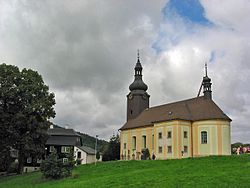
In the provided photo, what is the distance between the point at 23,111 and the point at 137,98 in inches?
894

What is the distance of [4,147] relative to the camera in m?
50.8

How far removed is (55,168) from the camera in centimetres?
3909

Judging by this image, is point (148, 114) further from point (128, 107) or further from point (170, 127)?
point (170, 127)

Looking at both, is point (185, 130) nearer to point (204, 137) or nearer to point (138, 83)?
point (204, 137)

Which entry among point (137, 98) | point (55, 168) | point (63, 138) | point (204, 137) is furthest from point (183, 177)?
point (63, 138)

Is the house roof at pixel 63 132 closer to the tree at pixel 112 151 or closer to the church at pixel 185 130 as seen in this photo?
the tree at pixel 112 151

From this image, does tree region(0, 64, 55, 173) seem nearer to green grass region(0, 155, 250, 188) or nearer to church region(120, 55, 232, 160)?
green grass region(0, 155, 250, 188)

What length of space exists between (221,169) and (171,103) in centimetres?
3012

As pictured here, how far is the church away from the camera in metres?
50.9

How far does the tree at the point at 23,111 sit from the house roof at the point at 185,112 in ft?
49.8

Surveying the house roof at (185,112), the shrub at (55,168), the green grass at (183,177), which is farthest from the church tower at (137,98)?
the shrub at (55,168)

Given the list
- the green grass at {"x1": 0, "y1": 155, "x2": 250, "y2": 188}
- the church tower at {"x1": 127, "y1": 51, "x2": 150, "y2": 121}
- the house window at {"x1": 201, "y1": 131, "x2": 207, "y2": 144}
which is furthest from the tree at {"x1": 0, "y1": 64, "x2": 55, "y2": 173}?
the house window at {"x1": 201, "y1": 131, "x2": 207, "y2": 144}

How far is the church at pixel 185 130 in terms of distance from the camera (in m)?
50.9

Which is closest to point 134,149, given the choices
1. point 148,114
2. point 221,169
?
point 148,114
